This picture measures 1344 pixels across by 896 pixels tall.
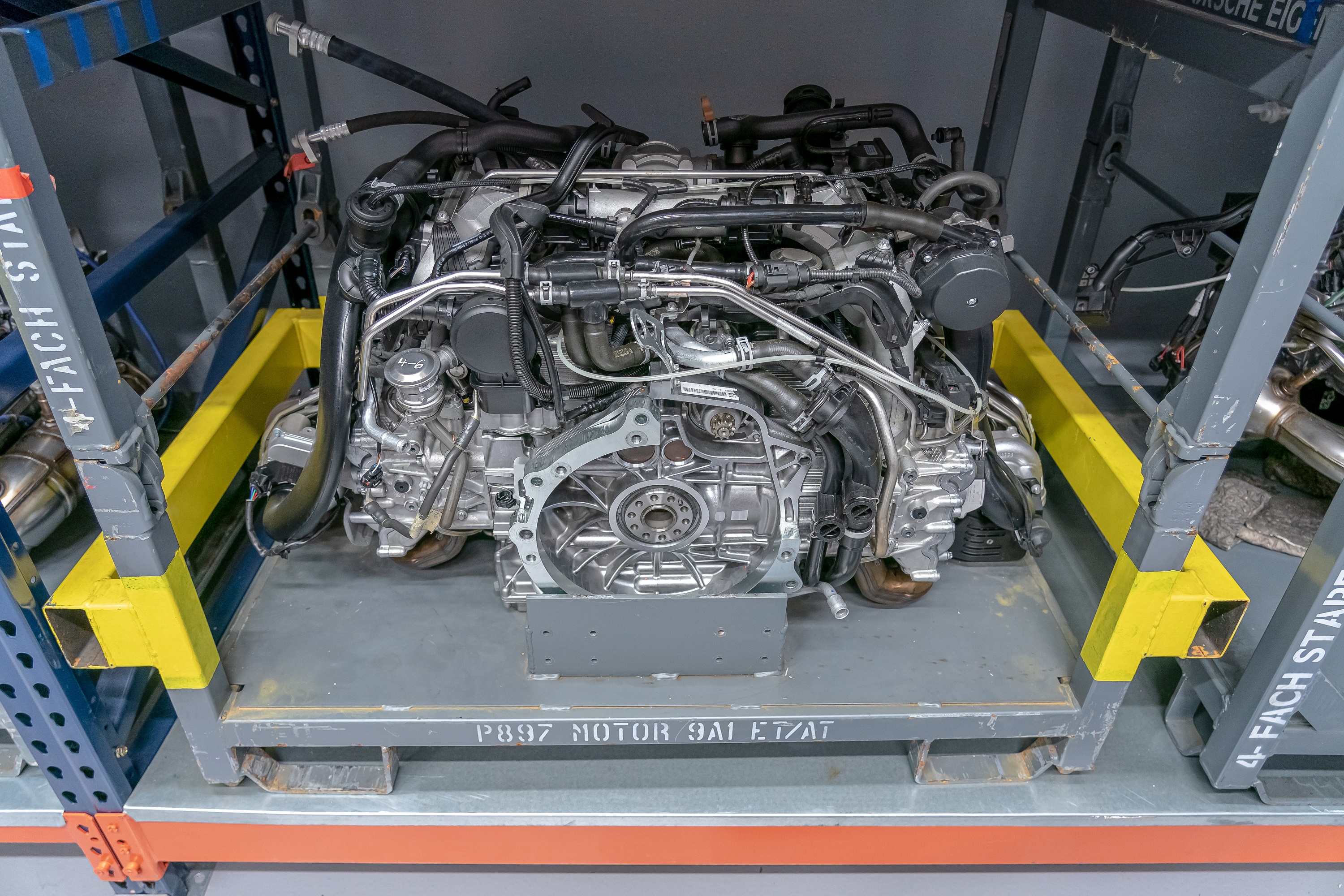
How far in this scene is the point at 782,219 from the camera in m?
1.97

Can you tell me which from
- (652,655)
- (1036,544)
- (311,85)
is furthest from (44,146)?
(1036,544)

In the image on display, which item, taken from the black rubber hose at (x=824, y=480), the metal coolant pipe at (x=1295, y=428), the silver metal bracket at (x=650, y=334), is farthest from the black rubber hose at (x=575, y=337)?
the metal coolant pipe at (x=1295, y=428)

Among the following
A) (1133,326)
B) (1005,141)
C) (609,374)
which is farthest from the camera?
(1133,326)

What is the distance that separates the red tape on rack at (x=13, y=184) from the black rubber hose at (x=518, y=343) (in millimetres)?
834

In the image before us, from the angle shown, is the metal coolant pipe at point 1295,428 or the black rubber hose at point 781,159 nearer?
the black rubber hose at point 781,159

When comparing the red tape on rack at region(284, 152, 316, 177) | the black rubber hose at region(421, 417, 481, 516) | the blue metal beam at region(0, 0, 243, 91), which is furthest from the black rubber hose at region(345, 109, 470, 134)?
the black rubber hose at region(421, 417, 481, 516)

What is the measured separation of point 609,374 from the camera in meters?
2.08

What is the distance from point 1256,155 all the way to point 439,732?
372 centimetres

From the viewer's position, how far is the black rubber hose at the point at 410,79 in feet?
7.80

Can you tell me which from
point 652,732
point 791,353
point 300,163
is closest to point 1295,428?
point 791,353

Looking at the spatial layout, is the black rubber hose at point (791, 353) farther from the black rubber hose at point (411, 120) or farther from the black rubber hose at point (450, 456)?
the black rubber hose at point (411, 120)

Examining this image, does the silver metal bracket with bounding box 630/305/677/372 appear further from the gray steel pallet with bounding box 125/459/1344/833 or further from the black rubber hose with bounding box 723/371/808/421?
the gray steel pallet with bounding box 125/459/1344/833

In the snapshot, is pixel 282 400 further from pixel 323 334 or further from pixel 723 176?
pixel 723 176

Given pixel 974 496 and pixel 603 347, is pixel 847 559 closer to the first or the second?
pixel 974 496
